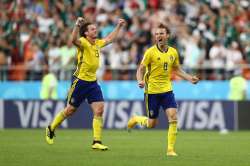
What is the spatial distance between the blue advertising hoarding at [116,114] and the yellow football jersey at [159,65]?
1025 centimetres

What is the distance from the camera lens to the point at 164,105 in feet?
48.0

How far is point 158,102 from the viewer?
15.0 m

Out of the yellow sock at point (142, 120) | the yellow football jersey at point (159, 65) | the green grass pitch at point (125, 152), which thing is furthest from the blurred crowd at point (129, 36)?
the yellow football jersey at point (159, 65)

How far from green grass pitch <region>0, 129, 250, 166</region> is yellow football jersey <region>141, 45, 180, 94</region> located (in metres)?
1.21

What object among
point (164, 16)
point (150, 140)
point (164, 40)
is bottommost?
point (150, 140)

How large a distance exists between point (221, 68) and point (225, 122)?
169cm

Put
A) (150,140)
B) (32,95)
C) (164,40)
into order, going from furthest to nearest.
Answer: (32,95) < (150,140) < (164,40)

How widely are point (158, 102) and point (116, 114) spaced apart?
10.9 metres

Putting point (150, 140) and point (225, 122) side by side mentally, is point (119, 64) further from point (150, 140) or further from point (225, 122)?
point (150, 140)

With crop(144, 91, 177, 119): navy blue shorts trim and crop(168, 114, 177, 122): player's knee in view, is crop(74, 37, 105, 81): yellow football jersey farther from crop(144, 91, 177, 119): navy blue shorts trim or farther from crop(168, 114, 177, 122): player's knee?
crop(168, 114, 177, 122): player's knee

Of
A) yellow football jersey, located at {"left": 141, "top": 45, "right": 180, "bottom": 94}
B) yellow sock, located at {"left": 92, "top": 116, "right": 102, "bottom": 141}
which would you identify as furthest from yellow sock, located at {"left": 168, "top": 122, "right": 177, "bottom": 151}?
yellow sock, located at {"left": 92, "top": 116, "right": 102, "bottom": 141}

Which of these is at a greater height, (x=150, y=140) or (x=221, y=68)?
(x=221, y=68)

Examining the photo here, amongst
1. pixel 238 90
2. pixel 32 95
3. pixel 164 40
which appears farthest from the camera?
pixel 32 95

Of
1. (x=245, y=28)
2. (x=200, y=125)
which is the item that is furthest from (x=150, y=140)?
(x=245, y=28)
